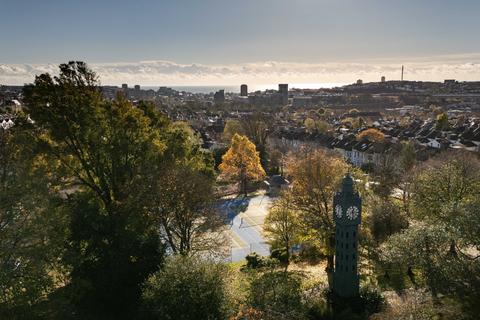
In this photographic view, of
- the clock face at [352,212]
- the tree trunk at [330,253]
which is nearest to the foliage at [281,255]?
the tree trunk at [330,253]

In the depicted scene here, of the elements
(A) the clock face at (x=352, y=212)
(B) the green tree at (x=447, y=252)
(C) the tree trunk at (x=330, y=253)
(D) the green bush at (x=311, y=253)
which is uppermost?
(A) the clock face at (x=352, y=212)

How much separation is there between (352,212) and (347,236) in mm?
1273

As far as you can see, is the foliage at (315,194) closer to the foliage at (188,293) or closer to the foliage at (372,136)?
the foliage at (188,293)

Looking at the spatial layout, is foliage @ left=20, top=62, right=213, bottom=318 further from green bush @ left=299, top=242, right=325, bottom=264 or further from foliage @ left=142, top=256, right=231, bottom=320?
green bush @ left=299, top=242, right=325, bottom=264

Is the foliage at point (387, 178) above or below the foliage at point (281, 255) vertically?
above

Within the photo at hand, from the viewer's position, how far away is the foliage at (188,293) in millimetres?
16406

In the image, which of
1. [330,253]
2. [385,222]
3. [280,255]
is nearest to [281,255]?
[280,255]

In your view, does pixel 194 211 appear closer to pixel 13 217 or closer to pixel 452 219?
pixel 13 217

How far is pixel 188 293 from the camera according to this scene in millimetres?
16656

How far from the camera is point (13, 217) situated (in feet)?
54.0

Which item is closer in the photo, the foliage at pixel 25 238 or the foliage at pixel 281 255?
the foliage at pixel 25 238

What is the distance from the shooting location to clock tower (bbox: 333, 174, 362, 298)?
64.6 feet

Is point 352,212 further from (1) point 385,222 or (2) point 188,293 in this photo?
(2) point 188,293

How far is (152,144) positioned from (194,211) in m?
4.76
